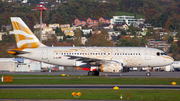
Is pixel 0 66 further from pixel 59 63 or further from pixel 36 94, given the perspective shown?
pixel 36 94

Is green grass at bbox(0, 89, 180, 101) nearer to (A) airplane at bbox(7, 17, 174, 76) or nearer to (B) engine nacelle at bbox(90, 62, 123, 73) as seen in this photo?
(B) engine nacelle at bbox(90, 62, 123, 73)

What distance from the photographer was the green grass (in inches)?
974

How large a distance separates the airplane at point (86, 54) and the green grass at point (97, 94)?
16.9m

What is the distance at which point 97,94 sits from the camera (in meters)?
26.5

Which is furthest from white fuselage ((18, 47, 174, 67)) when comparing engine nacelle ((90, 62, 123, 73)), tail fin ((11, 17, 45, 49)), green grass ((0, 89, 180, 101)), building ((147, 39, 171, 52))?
building ((147, 39, 171, 52))

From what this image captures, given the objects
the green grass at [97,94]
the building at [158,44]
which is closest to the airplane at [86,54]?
the green grass at [97,94]

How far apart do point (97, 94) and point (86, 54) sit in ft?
64.3

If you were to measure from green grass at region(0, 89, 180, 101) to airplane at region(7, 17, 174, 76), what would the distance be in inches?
667

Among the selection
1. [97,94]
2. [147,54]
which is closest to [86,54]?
[147,54]

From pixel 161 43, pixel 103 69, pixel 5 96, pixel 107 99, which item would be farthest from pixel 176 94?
pixel 161 43

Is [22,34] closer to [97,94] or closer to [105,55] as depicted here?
[105,55]

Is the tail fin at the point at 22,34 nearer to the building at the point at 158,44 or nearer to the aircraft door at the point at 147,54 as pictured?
the aircraft door at the point at 147,54

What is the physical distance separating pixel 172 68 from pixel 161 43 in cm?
10395

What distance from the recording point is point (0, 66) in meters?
71.8
